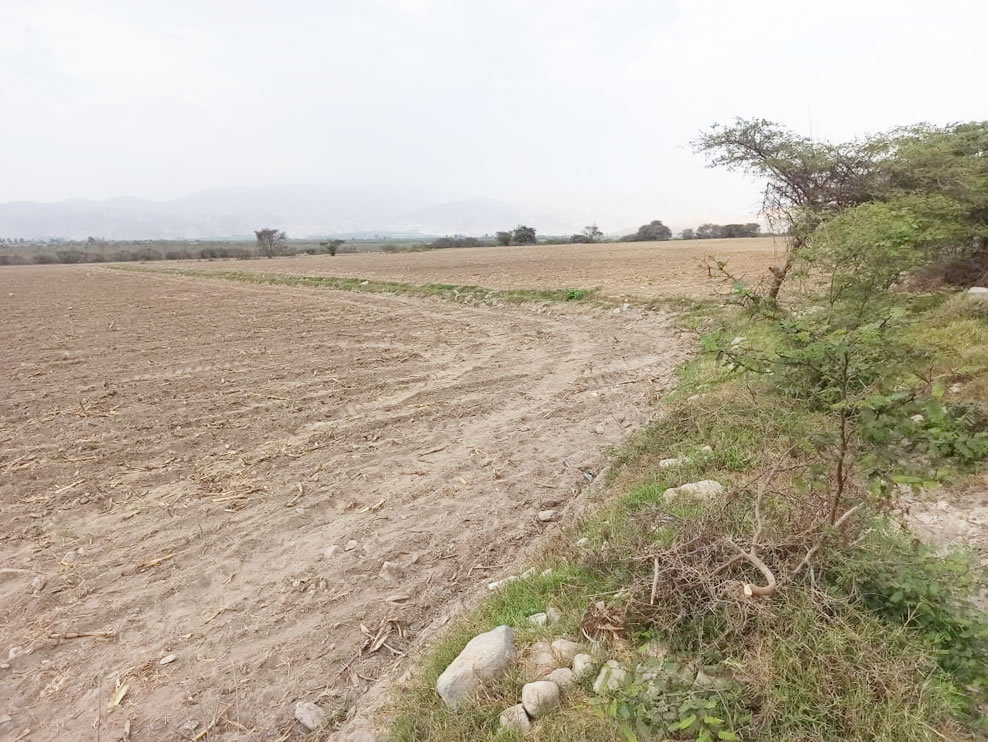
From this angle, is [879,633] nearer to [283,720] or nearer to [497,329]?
[283,720]

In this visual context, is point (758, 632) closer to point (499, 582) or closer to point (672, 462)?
point (499, 582)

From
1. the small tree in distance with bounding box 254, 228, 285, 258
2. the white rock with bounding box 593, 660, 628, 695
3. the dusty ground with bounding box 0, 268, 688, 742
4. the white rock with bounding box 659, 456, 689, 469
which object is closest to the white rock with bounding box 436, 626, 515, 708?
the white rock with bounding box 593, 660, 628, 695

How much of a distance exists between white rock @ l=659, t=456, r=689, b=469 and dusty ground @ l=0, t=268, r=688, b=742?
2.77 feet

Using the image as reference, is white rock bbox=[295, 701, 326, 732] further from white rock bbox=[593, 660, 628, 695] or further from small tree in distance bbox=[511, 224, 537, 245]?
small tree in distance bbox=[511, 224, 537, 245]

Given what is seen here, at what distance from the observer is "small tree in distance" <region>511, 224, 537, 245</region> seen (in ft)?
315

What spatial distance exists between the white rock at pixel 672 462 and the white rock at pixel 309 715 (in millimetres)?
3373

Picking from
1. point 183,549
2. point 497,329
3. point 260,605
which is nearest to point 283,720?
point 260,605

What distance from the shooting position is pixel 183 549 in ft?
14.9

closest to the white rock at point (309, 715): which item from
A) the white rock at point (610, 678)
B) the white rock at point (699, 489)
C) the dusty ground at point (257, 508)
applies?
the dusty ground at point (257, 508)

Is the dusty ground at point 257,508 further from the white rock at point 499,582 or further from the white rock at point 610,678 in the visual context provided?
the white rock at point 610,678

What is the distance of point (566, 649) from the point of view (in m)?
2.80

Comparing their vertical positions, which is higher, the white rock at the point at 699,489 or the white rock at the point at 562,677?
the white rock at the point at 699,489

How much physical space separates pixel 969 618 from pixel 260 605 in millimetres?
4138

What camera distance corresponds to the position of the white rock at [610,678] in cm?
246
